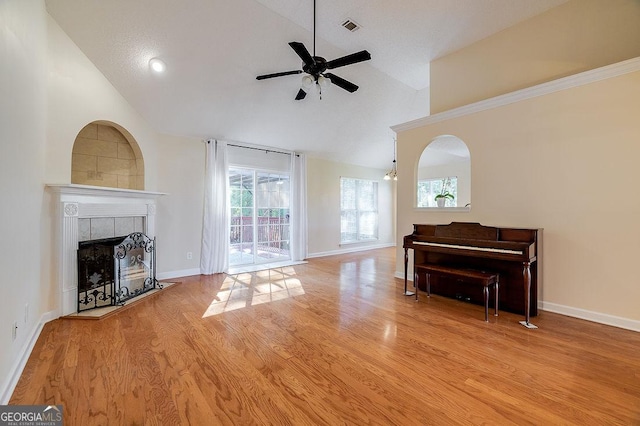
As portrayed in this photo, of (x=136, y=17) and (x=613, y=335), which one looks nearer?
(x=613, y=335)

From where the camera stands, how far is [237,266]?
18.4 feet

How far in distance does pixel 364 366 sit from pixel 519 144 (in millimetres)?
3174

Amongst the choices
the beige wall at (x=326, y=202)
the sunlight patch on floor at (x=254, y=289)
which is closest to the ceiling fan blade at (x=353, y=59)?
the sunlight patch on floor at (x=254, y=289)

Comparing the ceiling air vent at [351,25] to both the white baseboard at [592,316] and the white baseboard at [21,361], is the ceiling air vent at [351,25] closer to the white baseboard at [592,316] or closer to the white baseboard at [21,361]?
the white baseboard at [592,316]

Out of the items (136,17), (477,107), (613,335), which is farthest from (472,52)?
(136,17)

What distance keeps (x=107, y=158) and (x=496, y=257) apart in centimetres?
548

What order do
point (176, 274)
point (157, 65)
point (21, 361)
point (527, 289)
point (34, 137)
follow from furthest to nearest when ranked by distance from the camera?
point (176, 274), point (157, 65), point (527, 289), point (34, 137), point (21, 361)

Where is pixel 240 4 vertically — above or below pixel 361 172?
above

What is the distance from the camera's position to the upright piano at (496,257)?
2.90 m

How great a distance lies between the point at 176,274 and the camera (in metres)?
4.82

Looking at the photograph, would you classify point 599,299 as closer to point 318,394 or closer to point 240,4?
point 318,394

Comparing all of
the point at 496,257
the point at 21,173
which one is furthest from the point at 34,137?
the point at 496,257

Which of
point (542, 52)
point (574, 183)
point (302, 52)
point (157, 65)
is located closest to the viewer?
point (302, 52)

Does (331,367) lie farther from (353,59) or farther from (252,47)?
(252,47)
